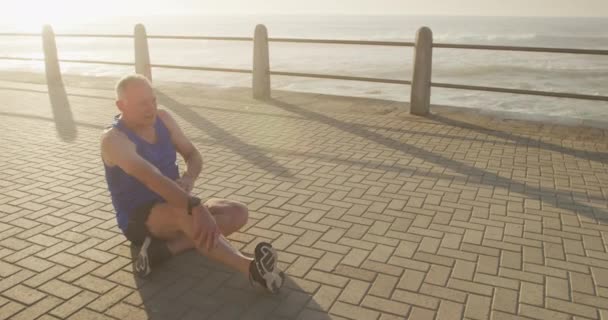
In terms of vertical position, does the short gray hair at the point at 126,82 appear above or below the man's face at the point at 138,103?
above

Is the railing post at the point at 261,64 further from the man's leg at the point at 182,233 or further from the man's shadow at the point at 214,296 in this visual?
the man's shadow at the point at 214,296

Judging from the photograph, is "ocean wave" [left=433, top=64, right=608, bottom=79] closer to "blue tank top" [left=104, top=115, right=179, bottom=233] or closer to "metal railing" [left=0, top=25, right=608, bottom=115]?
"metal railing" [left=0, top=25, right=608, bottom=115]

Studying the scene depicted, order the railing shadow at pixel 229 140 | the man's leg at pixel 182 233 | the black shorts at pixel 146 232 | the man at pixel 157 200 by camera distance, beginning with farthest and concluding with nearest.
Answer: the railing shadow at pixel 229 140 < the black shorts at pixel 146 232 < the man's leg at pixel 182 233 < the man at pixel 157 200

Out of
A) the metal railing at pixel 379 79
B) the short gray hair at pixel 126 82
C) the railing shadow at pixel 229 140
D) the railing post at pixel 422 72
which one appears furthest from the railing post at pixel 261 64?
the short gray hair at pixel 126 82

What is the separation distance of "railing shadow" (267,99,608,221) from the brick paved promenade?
0.02m

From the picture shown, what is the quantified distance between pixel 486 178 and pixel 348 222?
6.04 ft

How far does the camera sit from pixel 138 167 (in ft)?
9.93

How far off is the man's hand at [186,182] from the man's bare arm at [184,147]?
0.04 m

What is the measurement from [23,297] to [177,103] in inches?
246

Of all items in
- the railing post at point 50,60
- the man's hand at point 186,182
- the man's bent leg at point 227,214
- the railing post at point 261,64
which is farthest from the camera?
the railing post at point 50,60

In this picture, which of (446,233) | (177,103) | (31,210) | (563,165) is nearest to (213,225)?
(446,233)

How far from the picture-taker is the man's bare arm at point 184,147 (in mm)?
3562

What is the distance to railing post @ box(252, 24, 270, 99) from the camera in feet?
29.2

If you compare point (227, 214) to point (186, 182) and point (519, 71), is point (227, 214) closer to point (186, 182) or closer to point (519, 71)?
point (186, 182)
